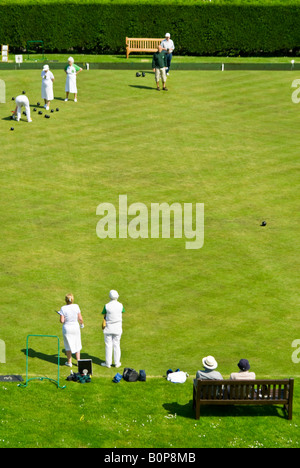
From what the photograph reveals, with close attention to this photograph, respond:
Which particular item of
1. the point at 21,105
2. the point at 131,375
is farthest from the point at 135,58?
the point at 131,375

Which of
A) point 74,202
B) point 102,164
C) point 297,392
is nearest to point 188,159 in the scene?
point 102,164

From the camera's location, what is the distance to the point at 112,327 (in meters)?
17.3

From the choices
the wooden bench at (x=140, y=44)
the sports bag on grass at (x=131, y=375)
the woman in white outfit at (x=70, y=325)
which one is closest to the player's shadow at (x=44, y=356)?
the woman in white outfit at (x=70, y=325)

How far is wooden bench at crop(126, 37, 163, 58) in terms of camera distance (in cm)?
4400

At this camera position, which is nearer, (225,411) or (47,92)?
(225,411)

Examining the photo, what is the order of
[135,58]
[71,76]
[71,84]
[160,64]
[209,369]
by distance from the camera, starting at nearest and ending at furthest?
1. [209,369]
2. [71,76]
3. [71,84]
4. [160,64]
5. [135,58]

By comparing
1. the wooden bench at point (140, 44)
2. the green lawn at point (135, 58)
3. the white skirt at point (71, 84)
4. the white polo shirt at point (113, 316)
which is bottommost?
the white polo shirt at point (113, 316)

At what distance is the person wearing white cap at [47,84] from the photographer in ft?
112

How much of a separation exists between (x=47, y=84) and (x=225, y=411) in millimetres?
21541

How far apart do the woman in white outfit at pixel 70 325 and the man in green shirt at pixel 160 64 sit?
21.7 meters

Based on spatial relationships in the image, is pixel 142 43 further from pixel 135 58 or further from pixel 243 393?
pixel 243 393

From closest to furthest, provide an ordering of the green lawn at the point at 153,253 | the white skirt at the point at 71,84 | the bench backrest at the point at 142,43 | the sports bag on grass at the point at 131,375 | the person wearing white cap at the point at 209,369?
the person wearing white cap at the point at 209,369 < the green lawn at the point at 153,253 < the sports bag on grass at the point at 131,375 < the white skirt at the point at 71,84 < the bench backrest at the point at 142,43

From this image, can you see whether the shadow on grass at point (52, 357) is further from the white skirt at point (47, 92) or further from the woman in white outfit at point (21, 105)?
the white skirt at point (47, 92)
